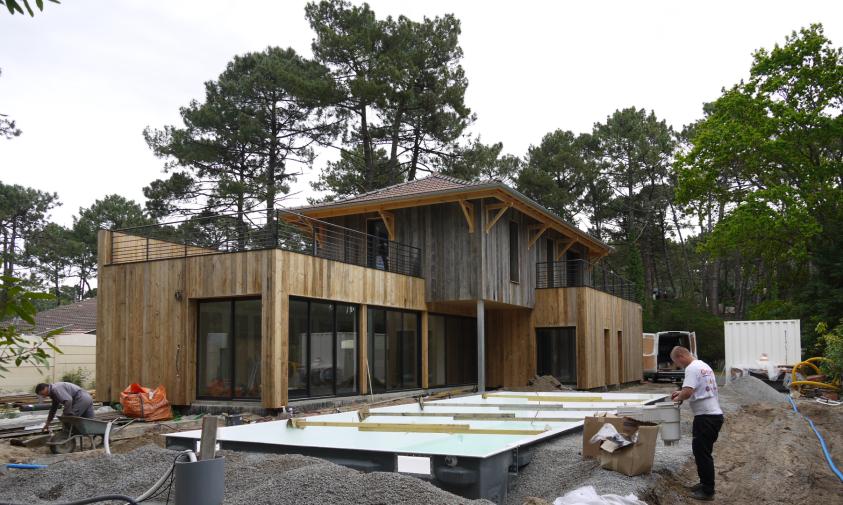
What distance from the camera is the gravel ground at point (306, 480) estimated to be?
229 inches

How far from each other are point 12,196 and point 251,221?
1983 cm

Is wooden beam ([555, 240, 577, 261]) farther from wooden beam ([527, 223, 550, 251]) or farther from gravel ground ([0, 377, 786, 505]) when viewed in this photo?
gravel ground ([0, 377, 786, 505])

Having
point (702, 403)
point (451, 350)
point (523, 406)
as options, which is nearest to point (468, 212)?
point (451, 350)

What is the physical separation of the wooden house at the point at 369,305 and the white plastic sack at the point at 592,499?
8759mm

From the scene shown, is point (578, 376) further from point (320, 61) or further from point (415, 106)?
point (320, 61)

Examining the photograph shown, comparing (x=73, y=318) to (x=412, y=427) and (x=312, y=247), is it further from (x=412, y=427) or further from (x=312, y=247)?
(x=412, y=427)

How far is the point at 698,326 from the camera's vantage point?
36.0m

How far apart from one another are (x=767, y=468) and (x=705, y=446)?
1674mm

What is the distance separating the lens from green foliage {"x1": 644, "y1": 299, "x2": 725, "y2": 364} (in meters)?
35.8

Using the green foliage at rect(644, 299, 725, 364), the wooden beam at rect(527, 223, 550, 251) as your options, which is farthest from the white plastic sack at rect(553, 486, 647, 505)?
the green foliage at rect(644, 299, 725, 364)

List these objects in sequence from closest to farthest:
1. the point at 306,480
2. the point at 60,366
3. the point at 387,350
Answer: the point at 306,480
the point at 387,350
the point at 60,366

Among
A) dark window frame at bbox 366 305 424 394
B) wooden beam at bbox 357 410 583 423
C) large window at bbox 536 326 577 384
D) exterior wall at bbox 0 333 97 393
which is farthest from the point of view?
large window at bbox 536 326 577 384

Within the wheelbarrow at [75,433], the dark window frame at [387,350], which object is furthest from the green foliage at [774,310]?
the wheelbarrow at [75,433]

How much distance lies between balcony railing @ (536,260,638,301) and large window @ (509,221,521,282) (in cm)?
143
